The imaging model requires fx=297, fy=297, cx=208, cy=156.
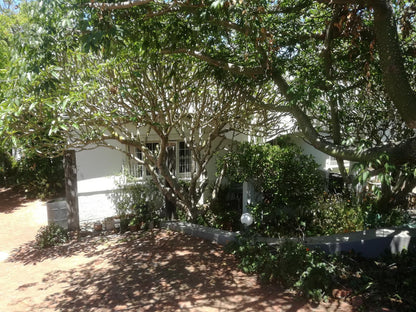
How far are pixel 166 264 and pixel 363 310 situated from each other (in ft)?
11.5

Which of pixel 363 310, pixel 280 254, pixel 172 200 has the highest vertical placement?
pixel 172 200

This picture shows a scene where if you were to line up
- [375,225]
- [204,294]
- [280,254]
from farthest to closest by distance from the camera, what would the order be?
[375,225]
[280,254]
[204,294]

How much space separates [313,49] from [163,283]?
235 inches

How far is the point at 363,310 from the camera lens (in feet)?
13.6

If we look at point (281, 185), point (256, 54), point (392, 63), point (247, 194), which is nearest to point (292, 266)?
point (281, 185)

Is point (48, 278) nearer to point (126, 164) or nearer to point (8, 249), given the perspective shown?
point (8, 249)

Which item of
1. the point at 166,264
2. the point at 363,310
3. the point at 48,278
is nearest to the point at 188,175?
the point at 166,264

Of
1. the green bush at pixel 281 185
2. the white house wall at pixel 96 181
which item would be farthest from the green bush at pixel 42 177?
the green bush at pixel 281 185

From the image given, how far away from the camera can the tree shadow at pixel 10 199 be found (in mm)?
11938

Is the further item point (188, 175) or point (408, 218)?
point (188, 175)

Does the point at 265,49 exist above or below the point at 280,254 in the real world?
above

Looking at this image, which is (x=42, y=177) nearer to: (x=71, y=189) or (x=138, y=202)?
(x=71, y=189)

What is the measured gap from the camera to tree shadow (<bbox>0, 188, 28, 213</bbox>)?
11.9 meters

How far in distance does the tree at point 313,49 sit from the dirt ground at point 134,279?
105 inches
